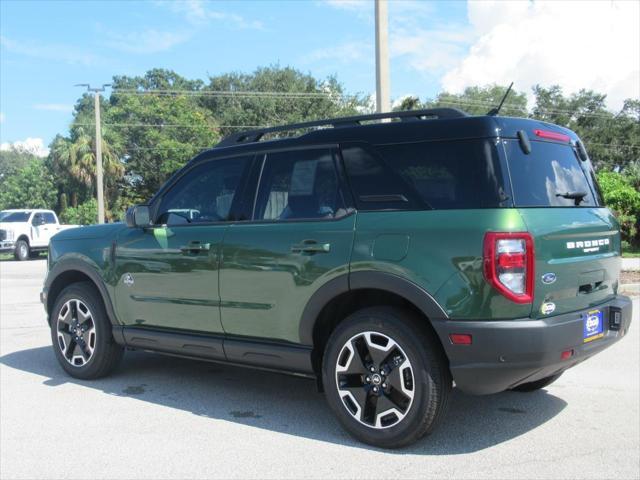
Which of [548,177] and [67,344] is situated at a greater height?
[548,177]

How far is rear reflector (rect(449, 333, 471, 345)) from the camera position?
12.0 feet

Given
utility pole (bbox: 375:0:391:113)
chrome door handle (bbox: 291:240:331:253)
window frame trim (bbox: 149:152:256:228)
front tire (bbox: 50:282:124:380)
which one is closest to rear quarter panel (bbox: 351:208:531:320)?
chrome door handle (bbox: 291:240:331:253)

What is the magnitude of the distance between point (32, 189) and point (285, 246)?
163ft

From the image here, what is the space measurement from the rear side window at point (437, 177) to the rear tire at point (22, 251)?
24666 millimetres

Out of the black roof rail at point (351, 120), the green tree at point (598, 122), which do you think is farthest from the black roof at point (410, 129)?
the green tree at point (598, 122)

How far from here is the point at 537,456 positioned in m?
3.92

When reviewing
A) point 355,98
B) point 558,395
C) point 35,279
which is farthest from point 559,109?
point 558,395

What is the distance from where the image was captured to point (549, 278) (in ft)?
12.2

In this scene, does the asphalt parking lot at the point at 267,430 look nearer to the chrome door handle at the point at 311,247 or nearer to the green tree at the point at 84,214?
the chrome door handle at the point at 311,247

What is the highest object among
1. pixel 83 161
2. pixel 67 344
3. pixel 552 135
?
pixel 83 161

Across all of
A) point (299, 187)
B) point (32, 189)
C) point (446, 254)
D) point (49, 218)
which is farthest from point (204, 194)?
point (32, 189)

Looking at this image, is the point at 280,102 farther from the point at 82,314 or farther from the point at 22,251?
the point at 82,314

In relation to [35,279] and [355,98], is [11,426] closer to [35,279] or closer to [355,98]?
[35,279]

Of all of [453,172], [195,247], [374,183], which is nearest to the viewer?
[453,172]
